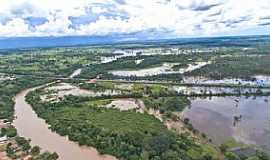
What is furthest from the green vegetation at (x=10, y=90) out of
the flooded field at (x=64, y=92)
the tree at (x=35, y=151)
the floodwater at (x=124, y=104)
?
the tree at (x=35, y=151)

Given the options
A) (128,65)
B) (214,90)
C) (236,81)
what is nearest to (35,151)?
(214,90)

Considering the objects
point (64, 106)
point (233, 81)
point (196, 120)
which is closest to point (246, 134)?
point (196, 120)

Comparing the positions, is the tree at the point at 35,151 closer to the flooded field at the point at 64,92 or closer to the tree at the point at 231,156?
the tree at the point at 231,156

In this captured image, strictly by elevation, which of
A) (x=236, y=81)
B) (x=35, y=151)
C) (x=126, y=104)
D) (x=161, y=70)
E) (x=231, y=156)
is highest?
(x=231, y=156)

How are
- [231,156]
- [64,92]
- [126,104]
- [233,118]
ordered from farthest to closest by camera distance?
[64,92], [126,104], [233,118], [231,156]

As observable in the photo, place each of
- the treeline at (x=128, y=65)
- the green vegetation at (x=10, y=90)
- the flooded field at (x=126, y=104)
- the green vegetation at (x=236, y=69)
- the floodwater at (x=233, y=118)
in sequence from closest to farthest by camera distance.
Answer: the floodwater at (x=233, y=118), the green vegetation at (x=10, y=90), the flooded field at (x=126, y=104), the green vegetation at (x=236, y=69), the treeline at (x=128, y=65)

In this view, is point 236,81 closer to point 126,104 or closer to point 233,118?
point 126,104

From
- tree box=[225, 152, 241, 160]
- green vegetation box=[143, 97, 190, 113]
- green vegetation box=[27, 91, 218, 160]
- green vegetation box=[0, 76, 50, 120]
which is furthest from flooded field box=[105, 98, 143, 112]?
tree box=[225, 152, 241, 160]
